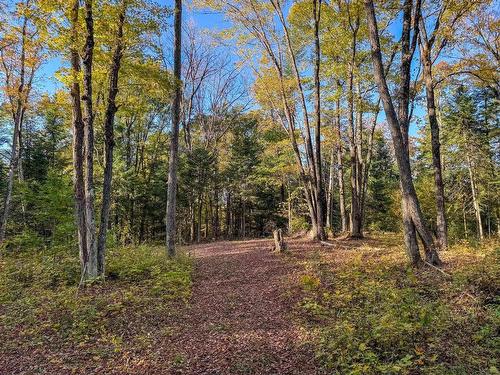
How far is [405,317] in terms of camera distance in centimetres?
458

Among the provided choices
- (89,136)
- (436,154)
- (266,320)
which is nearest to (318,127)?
(436,154)

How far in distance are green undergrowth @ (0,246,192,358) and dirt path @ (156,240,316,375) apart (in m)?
0.48

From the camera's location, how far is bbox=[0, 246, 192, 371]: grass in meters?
4.91

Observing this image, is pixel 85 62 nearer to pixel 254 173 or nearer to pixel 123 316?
pixel 123 316

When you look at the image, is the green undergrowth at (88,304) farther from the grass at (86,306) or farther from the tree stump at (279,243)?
the tree stump at (279,243)

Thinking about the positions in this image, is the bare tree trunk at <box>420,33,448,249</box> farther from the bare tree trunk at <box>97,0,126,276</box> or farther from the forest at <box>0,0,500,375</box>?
the bare tree trunk at <box>97,0,126,276</box>

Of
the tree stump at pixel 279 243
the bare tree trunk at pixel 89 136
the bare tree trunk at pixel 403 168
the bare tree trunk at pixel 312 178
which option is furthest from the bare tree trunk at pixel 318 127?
the bare tree trunk at pixel 89 136

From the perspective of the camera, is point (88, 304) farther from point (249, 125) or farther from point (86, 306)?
point (249, 125)

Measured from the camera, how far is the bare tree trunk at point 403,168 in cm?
720

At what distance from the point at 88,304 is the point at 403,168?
7142 mm

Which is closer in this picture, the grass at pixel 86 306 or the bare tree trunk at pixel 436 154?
the grass at pixel 86 306

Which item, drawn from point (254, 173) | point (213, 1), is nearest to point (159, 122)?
point (254, 173)

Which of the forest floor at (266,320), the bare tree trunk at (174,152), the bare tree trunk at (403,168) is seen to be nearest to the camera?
the forest floor at (266,320)

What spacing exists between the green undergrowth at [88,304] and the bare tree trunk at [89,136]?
721 mm
